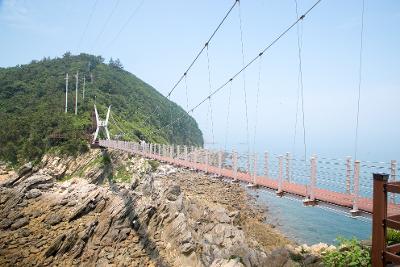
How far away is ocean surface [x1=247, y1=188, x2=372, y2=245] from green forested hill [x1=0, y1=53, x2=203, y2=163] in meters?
12.3

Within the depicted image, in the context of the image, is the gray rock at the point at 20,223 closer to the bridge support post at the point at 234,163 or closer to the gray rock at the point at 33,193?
the gray rock at the point at 33,193

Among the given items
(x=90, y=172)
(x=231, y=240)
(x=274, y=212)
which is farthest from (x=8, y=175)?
(x=274, y=212)

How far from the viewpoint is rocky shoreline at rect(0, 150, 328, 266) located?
50.9ft

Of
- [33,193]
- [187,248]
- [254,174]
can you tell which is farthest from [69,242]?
[254,174]

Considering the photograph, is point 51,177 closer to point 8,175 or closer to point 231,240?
point 8,175

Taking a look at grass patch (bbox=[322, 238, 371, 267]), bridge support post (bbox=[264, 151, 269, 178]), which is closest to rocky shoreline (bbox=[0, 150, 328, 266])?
grass patch (bbox=[322, 238, 371, 267])

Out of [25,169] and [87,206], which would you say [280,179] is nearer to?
[87,206]

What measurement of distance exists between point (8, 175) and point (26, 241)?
12.6 metres

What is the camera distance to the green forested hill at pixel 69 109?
3169 centimetres

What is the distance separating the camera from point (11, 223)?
19.2 m

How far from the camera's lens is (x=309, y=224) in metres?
28.6

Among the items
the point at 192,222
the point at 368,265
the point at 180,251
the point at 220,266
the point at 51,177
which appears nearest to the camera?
the point at 368,265

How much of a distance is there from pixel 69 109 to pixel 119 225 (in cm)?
2542

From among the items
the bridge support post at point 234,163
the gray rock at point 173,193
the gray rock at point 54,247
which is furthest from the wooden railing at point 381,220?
the gray rock at point 173,193
